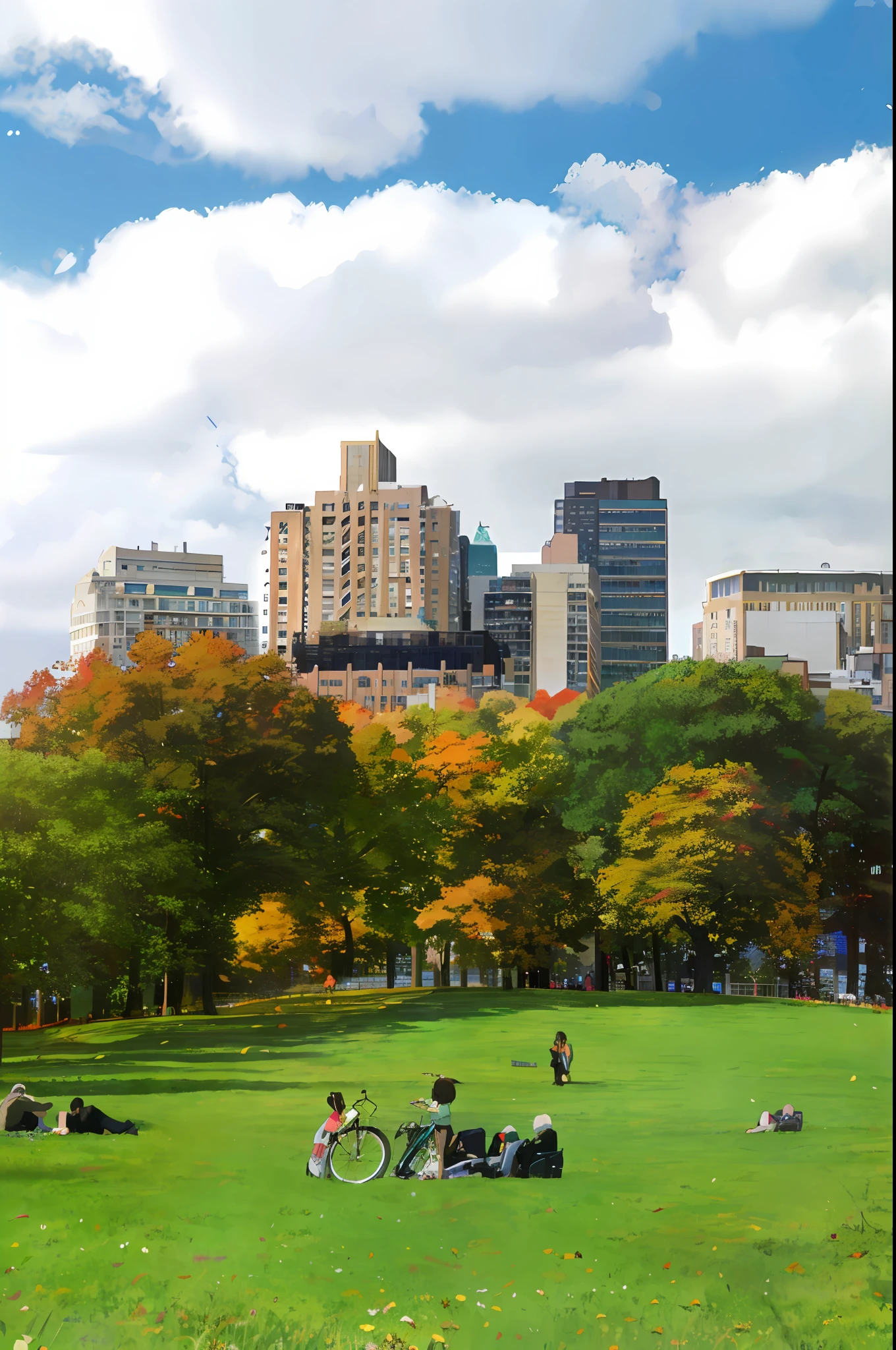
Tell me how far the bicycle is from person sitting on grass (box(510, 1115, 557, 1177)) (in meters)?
0.87

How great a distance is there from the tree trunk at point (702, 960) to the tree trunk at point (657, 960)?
0.26 meters

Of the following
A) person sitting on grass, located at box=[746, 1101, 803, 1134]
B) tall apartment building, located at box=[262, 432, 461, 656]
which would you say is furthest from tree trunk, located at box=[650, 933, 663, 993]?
tall apartment building, located at box=[262, 432, 461, 656]

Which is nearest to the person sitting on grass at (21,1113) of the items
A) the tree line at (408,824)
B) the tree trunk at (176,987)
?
the tree line at (408,824)

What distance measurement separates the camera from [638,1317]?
7.18 metres

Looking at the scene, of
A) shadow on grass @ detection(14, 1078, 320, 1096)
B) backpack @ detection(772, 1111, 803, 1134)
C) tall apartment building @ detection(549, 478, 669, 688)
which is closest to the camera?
backpack @ detection(772, 1111, 803, 1134)

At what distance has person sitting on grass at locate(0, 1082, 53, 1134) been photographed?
28.1 ft

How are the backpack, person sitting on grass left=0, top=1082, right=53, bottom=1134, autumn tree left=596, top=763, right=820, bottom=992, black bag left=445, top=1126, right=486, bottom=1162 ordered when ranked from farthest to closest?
autumn tree left=596, top=763, right=820, bottom=992, person sitting on grass left=0, top=1082, right=53, bottom=1134, the backpack, black bag left=445, top=1126, right=486, bottom=1162

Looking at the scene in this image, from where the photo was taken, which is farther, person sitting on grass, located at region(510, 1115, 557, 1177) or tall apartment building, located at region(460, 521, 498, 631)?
tall apartment building, located at region(460, 521, 498, 631)

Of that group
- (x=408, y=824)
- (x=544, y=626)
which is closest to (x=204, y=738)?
(x=408, y=824)

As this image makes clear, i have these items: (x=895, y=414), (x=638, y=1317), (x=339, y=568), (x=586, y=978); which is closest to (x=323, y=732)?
(x=339, y=568)

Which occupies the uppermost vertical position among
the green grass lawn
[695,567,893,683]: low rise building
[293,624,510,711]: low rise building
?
[695,567,893,683]: low rise building

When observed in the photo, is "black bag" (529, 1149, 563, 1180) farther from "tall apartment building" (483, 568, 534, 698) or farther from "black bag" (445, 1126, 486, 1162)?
"tall apartment building" (483, 568, 534, 698)

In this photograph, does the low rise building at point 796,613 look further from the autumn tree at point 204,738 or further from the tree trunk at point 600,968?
the autumn tree at point 204,738

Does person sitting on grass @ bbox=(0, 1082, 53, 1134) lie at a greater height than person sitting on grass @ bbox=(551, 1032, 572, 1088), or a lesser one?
lesser
